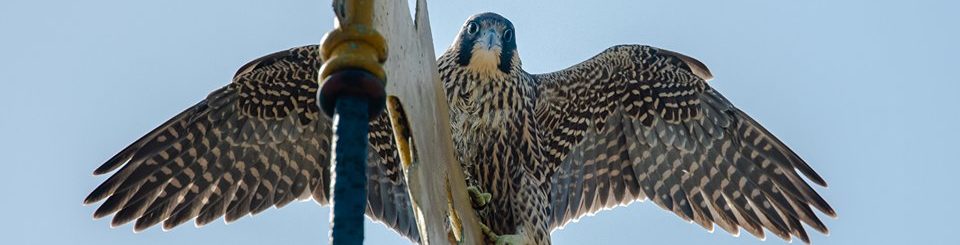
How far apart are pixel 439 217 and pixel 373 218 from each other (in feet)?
12.5

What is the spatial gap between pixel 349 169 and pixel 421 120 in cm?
175

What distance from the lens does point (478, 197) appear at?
6.91m

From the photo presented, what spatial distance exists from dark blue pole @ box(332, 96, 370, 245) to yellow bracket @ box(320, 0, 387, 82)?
0.12 m

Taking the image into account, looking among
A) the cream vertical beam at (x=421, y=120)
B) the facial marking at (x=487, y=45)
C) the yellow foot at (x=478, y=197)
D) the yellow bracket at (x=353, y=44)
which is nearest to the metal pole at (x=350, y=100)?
the yellow bracket at (x=353, y=44)

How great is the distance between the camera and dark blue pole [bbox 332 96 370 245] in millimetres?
2402

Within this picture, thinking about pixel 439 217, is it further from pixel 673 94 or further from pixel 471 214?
pixel 673 94

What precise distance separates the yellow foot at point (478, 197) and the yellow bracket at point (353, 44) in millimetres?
3919

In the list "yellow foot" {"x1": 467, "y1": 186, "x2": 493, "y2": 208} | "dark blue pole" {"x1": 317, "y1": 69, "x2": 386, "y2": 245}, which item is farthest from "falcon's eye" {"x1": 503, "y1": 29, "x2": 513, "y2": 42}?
"dark blue pole" {"x1": 317, "y1": 69, "x2": 386, "y2": 245}

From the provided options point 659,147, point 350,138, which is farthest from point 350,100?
point 659,147

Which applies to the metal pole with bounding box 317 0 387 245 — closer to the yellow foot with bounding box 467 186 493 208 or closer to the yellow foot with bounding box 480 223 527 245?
the yellow foot with bounding box 480 223 527 245

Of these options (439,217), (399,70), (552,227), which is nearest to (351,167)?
(399,70)

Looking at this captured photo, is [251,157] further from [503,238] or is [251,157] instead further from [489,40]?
[503,238]

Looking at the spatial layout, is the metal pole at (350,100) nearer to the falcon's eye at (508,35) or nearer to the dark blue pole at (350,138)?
the dark blue pole at (350,138)

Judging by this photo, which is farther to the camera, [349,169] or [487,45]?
[487,45]
